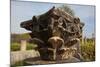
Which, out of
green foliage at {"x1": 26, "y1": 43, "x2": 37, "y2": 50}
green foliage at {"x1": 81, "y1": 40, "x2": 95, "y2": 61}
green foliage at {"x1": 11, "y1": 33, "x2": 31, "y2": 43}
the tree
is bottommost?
green foliage at {"x1": 81, "y1": 40, "x2": 95, "y2": 61}

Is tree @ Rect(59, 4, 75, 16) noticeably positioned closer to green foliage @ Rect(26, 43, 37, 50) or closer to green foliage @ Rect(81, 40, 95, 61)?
green foliage @ Rect(81, 40, 95, 61)

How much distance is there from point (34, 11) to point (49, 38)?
37 cm

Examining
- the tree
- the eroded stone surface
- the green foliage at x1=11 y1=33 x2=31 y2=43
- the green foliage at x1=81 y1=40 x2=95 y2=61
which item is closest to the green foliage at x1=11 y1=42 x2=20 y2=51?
the green foliage at x1=11 y1=33 x2=31 y2=43

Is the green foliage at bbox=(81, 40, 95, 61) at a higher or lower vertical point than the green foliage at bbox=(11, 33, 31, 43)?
lower

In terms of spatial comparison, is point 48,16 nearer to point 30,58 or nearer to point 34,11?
point 34,11

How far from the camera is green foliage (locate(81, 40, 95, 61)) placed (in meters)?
2.75

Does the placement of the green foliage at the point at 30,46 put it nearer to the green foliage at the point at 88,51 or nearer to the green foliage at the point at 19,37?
the green foliage at the point at 19,37

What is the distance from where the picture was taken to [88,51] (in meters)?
2.78

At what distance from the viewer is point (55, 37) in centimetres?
259

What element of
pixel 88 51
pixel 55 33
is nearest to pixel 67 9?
pixel 55 33

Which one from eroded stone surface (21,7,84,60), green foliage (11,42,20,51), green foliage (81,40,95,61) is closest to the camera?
green foliage (11,42,20,51)
